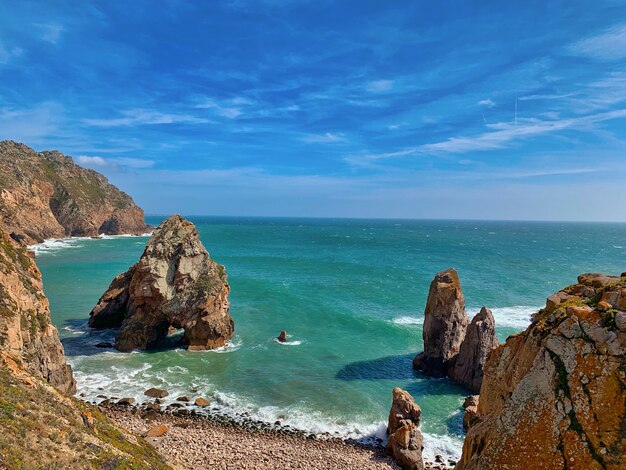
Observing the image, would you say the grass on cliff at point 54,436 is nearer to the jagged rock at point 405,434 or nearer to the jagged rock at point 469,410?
the jagged rock at point 405,434

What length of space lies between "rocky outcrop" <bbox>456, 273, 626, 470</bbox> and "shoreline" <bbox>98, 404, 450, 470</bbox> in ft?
51.7

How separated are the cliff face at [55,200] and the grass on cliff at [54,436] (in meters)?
93.7

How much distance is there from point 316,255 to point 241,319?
67.0 metres

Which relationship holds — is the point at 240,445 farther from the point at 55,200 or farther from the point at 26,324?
the point at 55,200

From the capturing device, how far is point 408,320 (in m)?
53.1

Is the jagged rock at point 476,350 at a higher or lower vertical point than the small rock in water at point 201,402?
higher

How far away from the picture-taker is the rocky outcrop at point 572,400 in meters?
8.79

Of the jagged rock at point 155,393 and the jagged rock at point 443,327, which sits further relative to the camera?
the jagged rock at point 443,327

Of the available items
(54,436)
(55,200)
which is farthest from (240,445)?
(55,200)

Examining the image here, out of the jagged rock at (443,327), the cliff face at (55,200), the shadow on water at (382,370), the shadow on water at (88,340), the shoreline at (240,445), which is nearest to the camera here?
the shoreline at (240,445)

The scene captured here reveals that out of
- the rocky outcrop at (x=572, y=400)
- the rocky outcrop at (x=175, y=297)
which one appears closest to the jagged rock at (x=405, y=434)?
the rocky outcrop at (x=572, y=400)

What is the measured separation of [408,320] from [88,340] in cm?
3835

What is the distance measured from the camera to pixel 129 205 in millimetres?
192000

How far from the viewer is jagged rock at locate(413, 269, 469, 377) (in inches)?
1436
